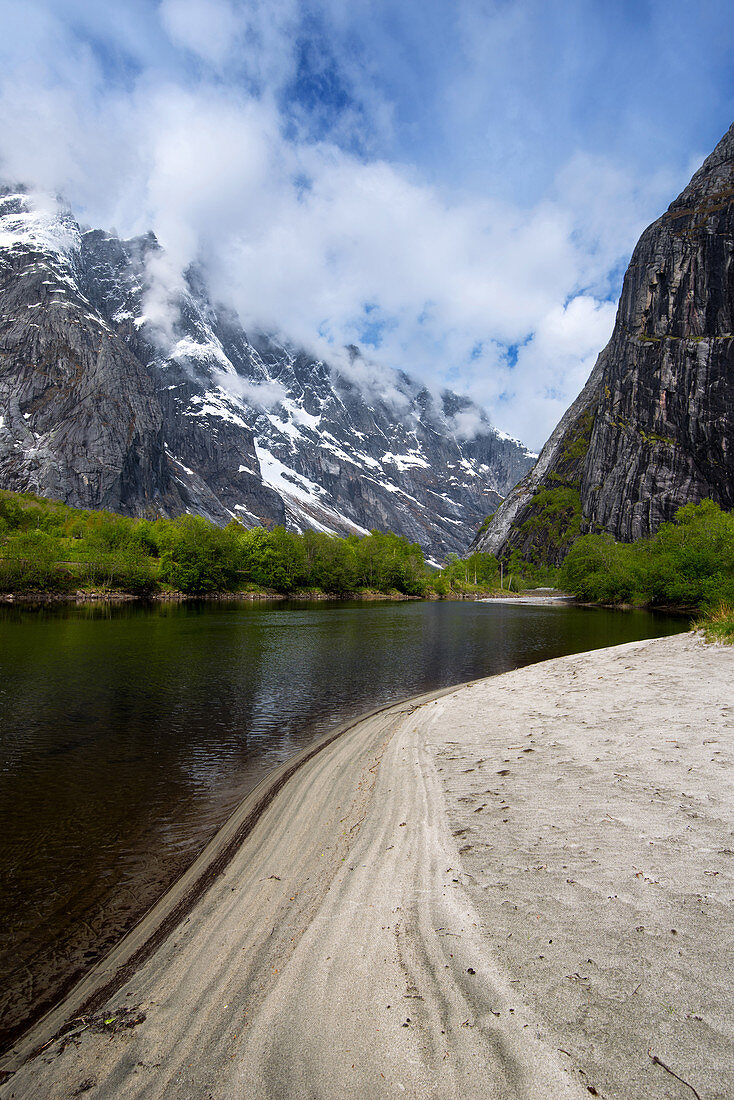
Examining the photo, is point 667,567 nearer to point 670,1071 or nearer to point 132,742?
point 132,742

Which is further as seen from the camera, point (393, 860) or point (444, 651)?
point (444, 651)

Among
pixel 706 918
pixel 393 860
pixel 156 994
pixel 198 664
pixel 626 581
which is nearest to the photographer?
pixel 706 918

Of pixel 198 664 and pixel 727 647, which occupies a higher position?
pixel 727 647

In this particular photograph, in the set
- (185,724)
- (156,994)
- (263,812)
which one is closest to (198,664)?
(185,724)

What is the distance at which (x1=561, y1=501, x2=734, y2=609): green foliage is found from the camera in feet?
227

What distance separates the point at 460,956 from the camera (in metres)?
4.32

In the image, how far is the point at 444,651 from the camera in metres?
35.3

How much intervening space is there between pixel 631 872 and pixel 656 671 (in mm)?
13510

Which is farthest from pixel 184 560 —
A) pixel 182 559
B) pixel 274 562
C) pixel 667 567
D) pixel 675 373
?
pixel 675 373

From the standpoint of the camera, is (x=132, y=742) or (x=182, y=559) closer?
(x=132, y=742)

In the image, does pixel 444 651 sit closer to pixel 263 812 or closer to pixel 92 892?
pixel 263 812

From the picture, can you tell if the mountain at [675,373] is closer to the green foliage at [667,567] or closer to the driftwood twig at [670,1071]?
the green foliage at [667,567]

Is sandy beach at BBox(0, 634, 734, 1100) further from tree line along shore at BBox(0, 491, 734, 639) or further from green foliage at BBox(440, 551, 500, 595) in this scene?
green foliage at BBox(440, 551, 500, 595)

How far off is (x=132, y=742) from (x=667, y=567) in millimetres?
87992
